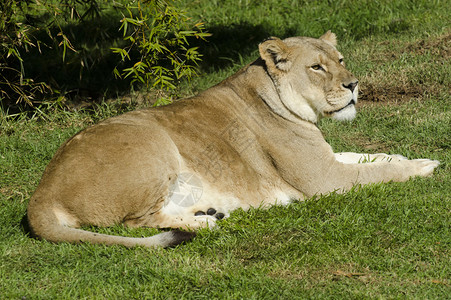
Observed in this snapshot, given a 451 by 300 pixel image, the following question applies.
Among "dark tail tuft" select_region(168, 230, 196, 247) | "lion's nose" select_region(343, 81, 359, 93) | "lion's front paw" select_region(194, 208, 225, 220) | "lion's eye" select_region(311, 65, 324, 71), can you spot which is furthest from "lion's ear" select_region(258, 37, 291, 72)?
"dark tail tuft" select_region(168, 230, 196, 247)

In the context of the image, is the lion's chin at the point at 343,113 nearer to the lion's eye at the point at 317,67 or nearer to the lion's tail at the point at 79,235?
the lion's eye at the point at 317,67

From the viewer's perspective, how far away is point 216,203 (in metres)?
5.37

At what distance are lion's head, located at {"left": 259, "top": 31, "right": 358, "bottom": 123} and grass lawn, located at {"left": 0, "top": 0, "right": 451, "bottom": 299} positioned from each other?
76 centimetres

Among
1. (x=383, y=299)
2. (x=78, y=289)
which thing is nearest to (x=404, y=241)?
(x=383, y=299)

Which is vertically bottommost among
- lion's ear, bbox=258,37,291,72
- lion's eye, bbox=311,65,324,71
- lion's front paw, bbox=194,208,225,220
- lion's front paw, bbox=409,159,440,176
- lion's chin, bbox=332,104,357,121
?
lion's front paw, bbox=194,208,225,220

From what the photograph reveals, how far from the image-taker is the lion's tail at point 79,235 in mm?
4641

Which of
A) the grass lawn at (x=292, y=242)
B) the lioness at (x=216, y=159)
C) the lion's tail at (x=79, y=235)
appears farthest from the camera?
the lioness at (x=216, y=159)

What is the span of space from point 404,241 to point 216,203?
4.94 feet

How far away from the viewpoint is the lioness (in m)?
4.88

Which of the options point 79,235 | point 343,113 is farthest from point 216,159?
point 79,235

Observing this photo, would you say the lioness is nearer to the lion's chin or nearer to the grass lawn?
the lion's chin

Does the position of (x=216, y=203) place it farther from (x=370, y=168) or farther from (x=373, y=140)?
(x=373, y=140)

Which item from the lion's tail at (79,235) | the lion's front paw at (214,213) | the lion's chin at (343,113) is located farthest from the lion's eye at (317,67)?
the lion's tail at (79,235)

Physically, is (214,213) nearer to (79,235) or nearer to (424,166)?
(79,235)
